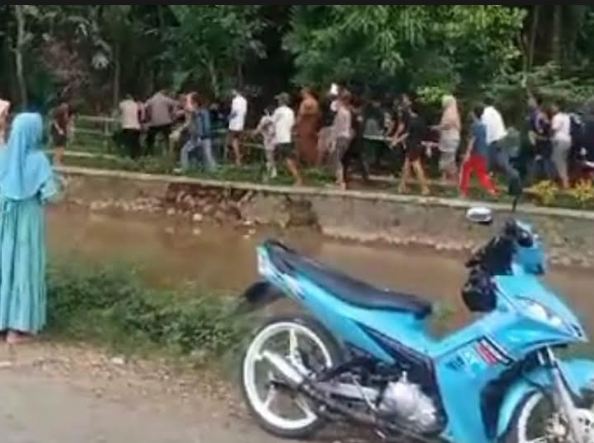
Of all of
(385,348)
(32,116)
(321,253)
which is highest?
(32,116)

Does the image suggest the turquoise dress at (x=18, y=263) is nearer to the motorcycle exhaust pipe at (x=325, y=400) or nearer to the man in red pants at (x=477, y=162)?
the motorcycle exhaust pipe at (x=325, y=400)

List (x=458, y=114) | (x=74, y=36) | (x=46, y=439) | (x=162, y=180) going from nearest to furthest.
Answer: (x=46, y=439)
(x=162, y=180)
(x=458, y=114)
(x=74, y=36)

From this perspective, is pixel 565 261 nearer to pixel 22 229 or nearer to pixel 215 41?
pixel 22 229

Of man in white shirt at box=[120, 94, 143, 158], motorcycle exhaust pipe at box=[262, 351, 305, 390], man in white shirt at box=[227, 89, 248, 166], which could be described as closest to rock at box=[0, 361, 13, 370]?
motorcycle exhaust pipe at box=[262, 351, 305, 390]

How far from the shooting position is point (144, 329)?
7.26m

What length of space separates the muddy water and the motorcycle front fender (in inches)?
235

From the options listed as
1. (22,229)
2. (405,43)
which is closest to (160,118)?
(405,43)

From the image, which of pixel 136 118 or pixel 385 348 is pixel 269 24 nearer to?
pixel 136 118

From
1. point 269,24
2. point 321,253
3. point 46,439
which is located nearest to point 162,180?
point 321,253

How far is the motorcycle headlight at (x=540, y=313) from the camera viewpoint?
5.06m

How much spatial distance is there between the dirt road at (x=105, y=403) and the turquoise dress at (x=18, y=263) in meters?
0.19

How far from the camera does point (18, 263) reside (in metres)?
7.25

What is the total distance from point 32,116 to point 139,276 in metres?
1.48

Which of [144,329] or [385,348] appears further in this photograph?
[144,329]
